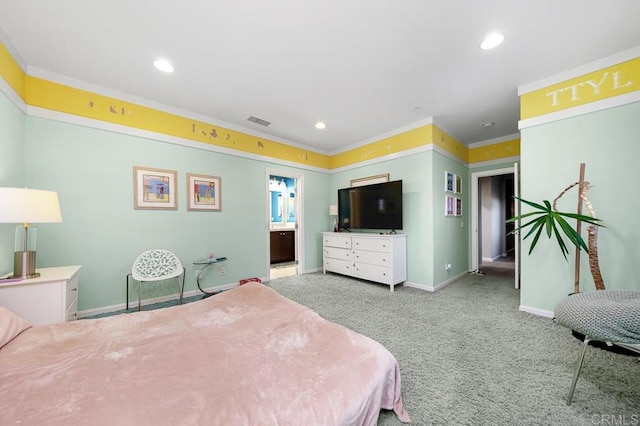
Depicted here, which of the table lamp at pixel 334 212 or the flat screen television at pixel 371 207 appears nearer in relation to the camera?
the flat screen television at pixel 371 207

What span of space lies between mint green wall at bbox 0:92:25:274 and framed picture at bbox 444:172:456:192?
5301 millimetres

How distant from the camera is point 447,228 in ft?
13.5

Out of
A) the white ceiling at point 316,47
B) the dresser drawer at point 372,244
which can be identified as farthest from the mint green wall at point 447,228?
the white ceiling at point 316,47

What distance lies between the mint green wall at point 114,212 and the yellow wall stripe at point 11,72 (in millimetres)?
320

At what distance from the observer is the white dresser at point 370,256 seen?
3771 millimetres

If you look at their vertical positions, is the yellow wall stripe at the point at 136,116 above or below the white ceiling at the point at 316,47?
below

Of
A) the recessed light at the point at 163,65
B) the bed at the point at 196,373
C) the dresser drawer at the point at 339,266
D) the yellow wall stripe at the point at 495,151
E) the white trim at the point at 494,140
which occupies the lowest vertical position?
the dresser drawer at the point at 339,266

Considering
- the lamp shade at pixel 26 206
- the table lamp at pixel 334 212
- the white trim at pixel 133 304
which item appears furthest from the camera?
the table lamp at pixel 334 212

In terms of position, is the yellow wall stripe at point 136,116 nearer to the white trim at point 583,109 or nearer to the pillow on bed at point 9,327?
the pillow on bed at point 9,327

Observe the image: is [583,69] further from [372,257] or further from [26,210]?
[26,210]

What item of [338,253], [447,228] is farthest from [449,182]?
[338,253]

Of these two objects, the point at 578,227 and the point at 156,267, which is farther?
the point at 156,267

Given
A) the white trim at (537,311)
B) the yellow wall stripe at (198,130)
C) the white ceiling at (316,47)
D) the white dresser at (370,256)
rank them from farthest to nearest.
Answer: the white dresser at (370,256) → the white trim at (537,311) → the yellow wall stripe at (198,130) → the white ceiling at (316,47)

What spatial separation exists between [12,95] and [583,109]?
558 cm
